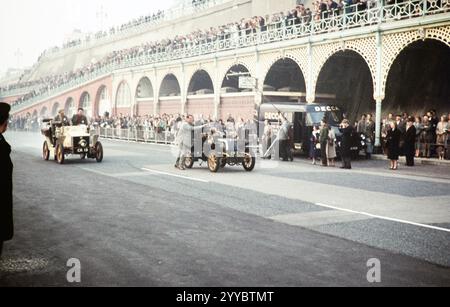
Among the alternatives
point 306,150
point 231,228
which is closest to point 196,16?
point 306,150

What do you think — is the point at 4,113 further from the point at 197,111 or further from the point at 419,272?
the point at 197,111

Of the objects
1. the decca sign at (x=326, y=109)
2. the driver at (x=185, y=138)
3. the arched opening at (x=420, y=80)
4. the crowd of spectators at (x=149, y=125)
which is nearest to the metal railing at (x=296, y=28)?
the arched opening at (x=420, y=80)

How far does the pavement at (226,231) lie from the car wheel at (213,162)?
6.81 ft

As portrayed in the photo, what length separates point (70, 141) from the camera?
58.3 feet

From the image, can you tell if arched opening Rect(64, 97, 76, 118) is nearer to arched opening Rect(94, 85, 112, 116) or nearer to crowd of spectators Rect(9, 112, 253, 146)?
arched opening Rect(94, 85, 112, 116)

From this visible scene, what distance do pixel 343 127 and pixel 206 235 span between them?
12.8 m

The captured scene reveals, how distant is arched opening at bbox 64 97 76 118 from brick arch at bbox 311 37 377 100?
43129 millimetres

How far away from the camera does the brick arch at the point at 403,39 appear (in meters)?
19.3

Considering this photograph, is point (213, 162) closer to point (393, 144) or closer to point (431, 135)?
point (393, 144)

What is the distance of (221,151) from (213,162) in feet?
1.54

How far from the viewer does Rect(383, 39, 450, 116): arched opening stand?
83.0 feet

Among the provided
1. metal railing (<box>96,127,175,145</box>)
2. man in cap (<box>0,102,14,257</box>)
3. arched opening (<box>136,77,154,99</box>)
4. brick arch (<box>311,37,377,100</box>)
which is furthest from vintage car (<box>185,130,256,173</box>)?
arched opening (<box>136,77,154,99</box>)
